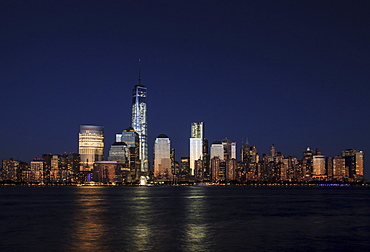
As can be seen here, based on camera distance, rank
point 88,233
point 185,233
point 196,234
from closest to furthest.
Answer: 1. point 196,234
2. point 88,233
3. point 185,233

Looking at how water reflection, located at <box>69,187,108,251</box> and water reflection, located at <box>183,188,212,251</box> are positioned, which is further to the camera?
water reflection, located at <box>183,188,212,251</box>

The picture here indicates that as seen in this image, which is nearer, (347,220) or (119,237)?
(119,237)

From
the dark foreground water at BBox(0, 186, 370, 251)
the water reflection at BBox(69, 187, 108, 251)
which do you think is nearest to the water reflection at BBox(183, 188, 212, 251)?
the dark foreground water at BBox(0, 186, 370, 251)

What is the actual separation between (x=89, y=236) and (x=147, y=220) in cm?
2160

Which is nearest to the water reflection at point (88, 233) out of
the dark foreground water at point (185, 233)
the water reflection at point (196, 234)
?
the dark foreground water at point (185, 233)

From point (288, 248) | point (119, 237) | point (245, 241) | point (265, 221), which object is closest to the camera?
point (288, 248)

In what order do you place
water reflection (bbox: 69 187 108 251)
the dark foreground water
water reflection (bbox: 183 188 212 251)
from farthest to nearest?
1. water reflection (bbox: 183 188 212 251)
2. the dark foreground water
3. water reflection (bbox: 69 187 108 251)

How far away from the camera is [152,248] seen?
4791cm

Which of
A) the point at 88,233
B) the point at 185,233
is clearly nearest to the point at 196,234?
the point at 185,233

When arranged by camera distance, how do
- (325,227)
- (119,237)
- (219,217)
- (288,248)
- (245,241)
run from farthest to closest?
1. (219,217)
2. (325,227)
3. (119,237)
4. (245,241)
5. (288,248)

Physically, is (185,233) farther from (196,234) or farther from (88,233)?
(88,233)

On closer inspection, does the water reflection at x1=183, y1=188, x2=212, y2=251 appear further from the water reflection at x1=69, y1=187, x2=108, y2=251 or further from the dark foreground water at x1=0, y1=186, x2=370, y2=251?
the water reflection at x1=69, y1=187, x2=108, y2=251

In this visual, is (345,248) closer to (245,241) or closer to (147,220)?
(245,241)

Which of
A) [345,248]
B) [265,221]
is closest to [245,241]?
[345,248]
